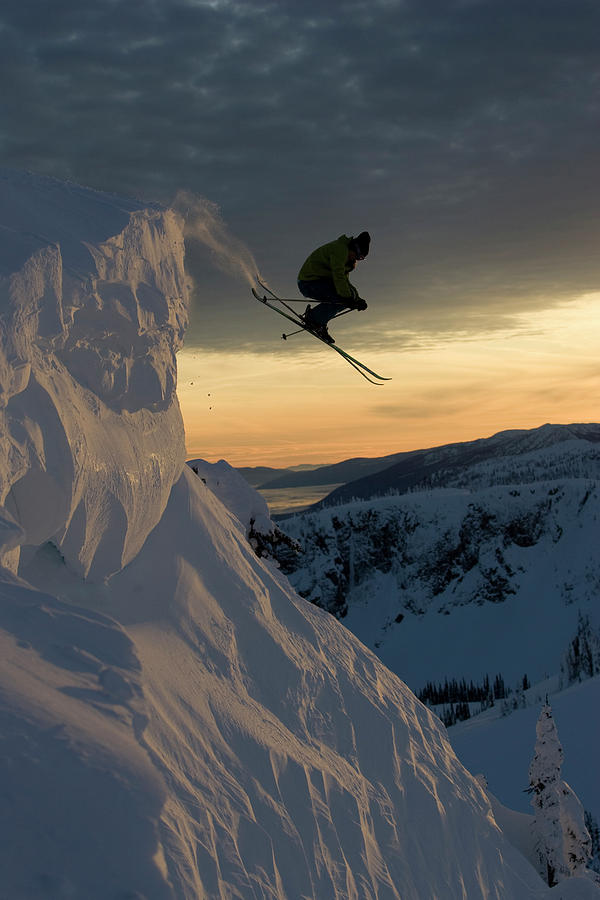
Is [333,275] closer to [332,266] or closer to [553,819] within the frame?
[332,266]

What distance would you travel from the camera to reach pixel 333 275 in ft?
41.1

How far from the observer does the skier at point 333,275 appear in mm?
12492

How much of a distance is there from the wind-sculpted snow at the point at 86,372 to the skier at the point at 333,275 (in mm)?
4076

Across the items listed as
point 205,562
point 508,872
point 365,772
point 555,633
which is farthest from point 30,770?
point 555,633

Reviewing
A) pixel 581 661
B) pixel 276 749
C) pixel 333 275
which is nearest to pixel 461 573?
pixel 581 661

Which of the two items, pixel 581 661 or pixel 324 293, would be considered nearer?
pixel 324 293

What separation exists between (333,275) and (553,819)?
1494 cm

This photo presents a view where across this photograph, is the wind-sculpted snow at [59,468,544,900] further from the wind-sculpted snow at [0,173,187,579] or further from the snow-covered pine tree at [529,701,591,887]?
the snow-covered pine tree at [529,701,591,887]

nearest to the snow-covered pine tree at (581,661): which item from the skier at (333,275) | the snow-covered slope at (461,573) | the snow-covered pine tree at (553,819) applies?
the snow-covered slope at (461,573)

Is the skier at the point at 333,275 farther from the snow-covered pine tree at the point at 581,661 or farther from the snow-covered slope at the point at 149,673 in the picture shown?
the snow-covered pine tree at the point at 581,661

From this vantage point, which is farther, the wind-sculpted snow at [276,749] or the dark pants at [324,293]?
the dark pants at [324,293]

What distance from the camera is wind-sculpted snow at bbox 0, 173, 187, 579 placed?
5590 mm

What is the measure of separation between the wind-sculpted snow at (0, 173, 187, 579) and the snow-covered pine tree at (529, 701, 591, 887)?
14.6 metres

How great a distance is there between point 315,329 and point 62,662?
10961mm
